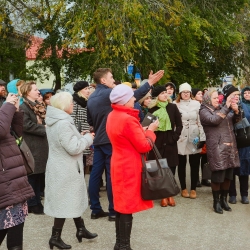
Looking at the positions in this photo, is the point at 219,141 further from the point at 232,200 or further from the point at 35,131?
the point at 35,131

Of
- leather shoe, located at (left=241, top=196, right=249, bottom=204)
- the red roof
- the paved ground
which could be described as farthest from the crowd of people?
the red roof

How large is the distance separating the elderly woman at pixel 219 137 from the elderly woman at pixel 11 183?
3.00 meters

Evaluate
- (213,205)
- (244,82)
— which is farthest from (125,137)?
(244,82)

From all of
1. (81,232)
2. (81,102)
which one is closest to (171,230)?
(81,232)

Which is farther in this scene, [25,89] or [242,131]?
[242,131]

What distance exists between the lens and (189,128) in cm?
711

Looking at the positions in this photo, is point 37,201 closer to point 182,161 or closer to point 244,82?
point 182,161

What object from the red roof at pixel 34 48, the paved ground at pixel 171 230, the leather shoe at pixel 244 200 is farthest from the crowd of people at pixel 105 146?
the red roof at pixel 34 48

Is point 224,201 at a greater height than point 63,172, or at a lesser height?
lesser

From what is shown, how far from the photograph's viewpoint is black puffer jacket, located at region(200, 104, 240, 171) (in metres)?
6.03

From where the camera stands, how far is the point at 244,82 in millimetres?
22625

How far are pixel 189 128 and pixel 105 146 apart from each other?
1.91 meters

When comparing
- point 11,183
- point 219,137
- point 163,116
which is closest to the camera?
point 11,183

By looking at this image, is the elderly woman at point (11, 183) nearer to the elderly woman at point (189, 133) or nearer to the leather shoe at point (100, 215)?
the leather shoe at point (100, 215)
